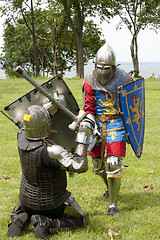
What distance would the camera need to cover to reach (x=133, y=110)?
15.7ft

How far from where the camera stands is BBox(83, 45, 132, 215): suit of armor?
15.3ft

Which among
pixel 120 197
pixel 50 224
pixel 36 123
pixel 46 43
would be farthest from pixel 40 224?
pixel 46 43

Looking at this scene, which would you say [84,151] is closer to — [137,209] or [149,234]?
[149,234]

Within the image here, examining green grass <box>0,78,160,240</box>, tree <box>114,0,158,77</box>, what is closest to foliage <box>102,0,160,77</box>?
tree <box>114,0,158,77</box>

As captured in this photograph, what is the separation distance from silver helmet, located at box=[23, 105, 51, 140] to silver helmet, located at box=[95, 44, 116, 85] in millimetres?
1262

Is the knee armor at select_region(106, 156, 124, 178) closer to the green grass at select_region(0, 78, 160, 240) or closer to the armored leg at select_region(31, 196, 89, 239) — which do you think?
the green grass at select_region(0, 78, 160, 240)

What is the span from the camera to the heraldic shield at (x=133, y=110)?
459cm

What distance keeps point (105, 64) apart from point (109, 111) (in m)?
0.61

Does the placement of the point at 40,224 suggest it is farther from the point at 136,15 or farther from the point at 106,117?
the point at 136,15

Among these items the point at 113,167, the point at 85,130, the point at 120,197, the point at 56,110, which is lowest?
the point at 120,197

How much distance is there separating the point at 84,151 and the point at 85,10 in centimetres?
2785

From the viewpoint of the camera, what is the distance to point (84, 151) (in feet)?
12.7

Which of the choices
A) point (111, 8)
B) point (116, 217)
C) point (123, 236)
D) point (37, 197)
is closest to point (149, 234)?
point (123, 236)

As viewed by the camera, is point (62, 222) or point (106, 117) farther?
point (106, 117)
